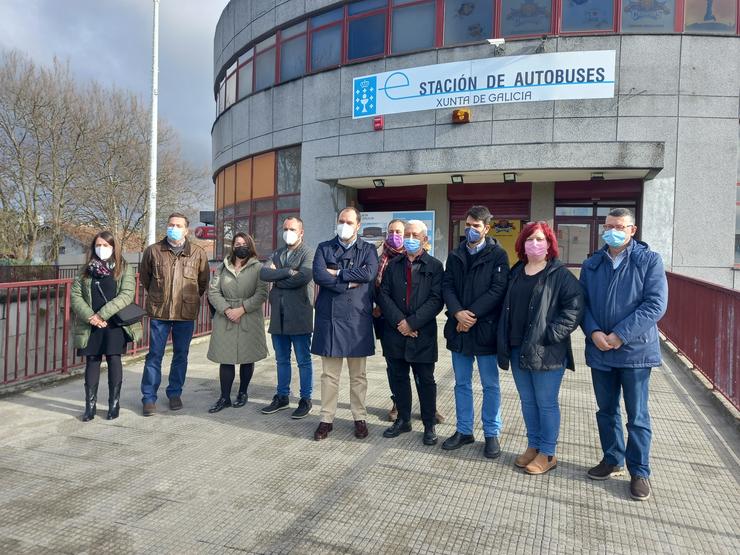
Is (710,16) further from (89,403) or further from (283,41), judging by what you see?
(89,403)

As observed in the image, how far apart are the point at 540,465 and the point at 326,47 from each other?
13.4 metres

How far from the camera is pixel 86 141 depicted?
24.9m

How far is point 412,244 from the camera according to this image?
411 centimetres

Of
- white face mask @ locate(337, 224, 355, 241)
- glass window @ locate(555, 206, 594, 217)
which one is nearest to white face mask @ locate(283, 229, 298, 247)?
white face mask @ locate(337, 224, 355, 241)

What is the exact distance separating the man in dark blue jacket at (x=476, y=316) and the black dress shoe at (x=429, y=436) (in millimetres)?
116

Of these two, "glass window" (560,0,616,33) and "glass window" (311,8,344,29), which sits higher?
"glass window" (311,8,344,29)

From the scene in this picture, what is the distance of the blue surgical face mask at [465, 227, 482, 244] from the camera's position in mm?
3883

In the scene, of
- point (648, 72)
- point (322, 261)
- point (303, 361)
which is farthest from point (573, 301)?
point (648, 72)

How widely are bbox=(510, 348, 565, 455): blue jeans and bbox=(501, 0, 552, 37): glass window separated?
1066cm

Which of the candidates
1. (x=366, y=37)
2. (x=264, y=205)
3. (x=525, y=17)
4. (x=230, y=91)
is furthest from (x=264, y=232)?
(x=525, y=17)

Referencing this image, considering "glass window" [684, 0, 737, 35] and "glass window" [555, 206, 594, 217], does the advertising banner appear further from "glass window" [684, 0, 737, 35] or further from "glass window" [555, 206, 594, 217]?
"glass window" [555, 206, 594, 217]

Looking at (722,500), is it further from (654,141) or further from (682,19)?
(682,19)

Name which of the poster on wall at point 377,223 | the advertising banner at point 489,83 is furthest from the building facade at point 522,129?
the poster on wall at point 377,223

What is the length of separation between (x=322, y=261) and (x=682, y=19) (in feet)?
37.6
